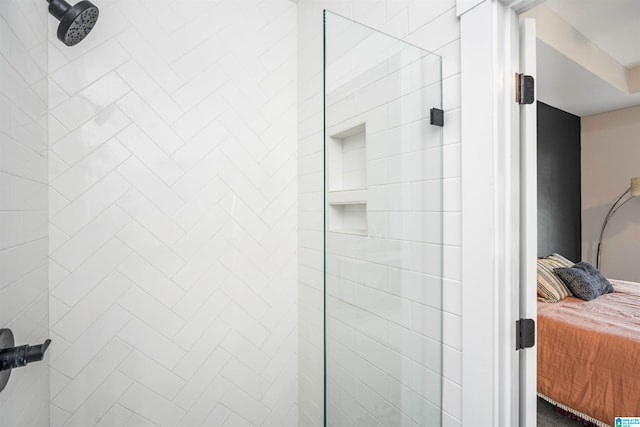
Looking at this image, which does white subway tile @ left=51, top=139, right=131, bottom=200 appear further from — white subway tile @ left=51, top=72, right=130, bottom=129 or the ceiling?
the ceiling

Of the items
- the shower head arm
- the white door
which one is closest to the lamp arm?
the white door

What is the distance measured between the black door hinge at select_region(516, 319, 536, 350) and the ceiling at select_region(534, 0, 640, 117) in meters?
1.95

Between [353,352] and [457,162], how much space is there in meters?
0.66

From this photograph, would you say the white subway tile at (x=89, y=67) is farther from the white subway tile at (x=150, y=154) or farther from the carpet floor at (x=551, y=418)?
the carpet floor at (x=551, y=418)

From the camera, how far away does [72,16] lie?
38.7 inches

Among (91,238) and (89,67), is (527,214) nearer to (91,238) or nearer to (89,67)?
(91,238)

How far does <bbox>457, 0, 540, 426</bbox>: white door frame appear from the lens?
0.86 m

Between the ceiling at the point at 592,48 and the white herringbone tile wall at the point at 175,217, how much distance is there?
187 centimetres

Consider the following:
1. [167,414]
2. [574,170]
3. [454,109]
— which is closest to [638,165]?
[574,170]

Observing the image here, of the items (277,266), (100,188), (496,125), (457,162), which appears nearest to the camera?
(496,125)

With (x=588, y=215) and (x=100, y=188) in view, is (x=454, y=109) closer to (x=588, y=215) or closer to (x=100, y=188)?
(x=100, y=188)

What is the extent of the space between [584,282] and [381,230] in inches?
101

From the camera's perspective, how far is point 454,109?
0.97 m

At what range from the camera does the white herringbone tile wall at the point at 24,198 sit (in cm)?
81
